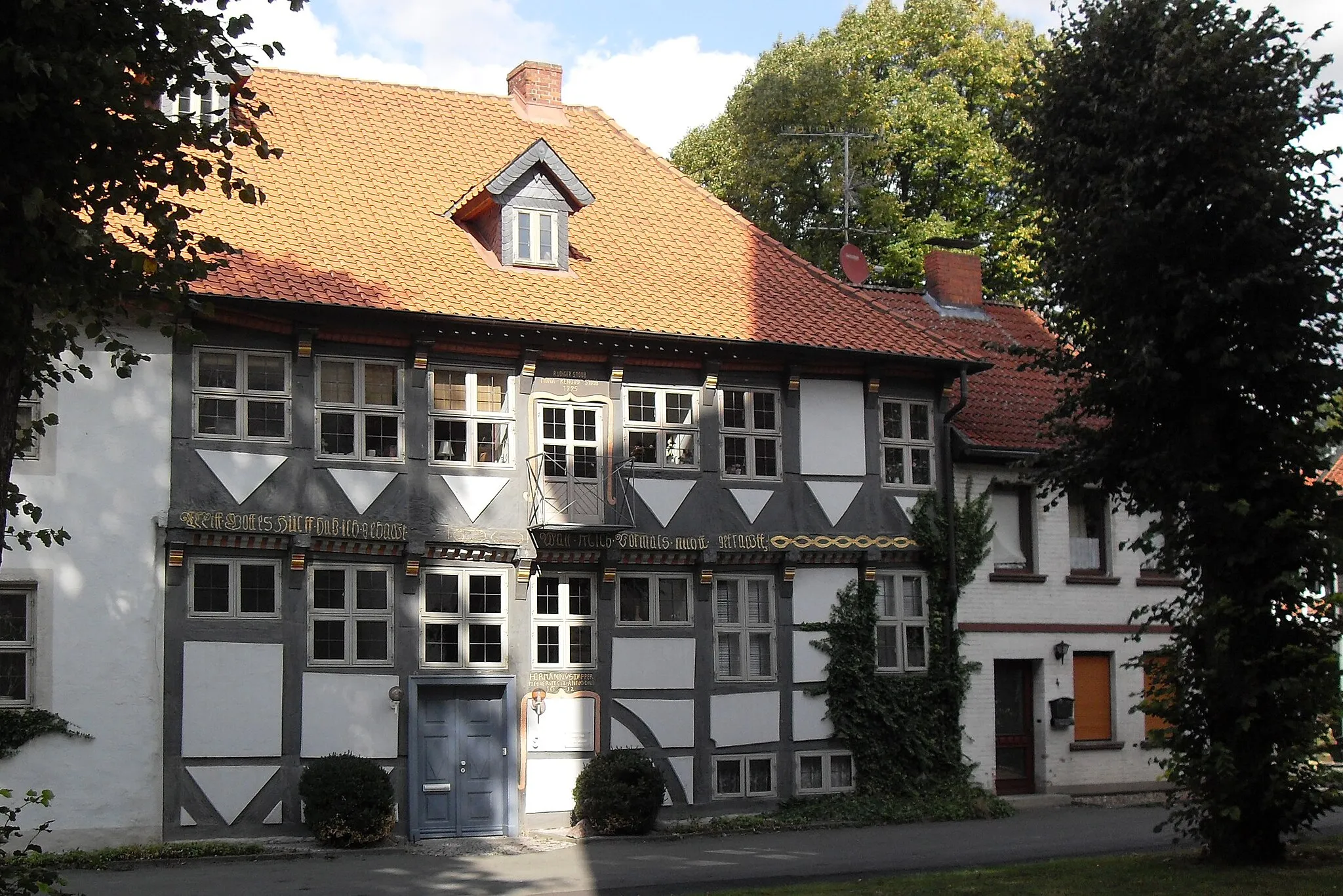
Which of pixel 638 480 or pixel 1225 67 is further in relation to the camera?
pixel 638 480

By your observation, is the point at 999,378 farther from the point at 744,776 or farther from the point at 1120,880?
the point at 1120,880

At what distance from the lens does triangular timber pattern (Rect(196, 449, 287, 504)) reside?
20109 millimetres

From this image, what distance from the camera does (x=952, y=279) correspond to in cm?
2959

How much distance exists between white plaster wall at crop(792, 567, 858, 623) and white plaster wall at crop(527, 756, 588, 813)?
13.2ft

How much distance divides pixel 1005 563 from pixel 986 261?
1244 cm

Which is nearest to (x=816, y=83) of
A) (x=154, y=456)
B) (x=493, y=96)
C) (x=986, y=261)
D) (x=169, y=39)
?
(x=986, y=261)

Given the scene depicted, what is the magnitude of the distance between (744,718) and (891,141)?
16978 millimetres

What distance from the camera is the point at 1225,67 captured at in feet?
51.3

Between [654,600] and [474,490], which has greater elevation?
[474,490]

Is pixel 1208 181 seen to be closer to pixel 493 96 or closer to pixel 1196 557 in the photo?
pixel 1196 557

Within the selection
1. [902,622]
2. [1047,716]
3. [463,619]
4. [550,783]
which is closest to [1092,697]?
[1047,716]

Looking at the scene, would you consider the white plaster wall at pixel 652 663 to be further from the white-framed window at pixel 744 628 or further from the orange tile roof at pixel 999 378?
the orange tile roof at pixel 999 378

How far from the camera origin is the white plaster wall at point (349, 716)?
20.3 m

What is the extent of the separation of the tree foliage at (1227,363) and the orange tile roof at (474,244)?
7.71 m
